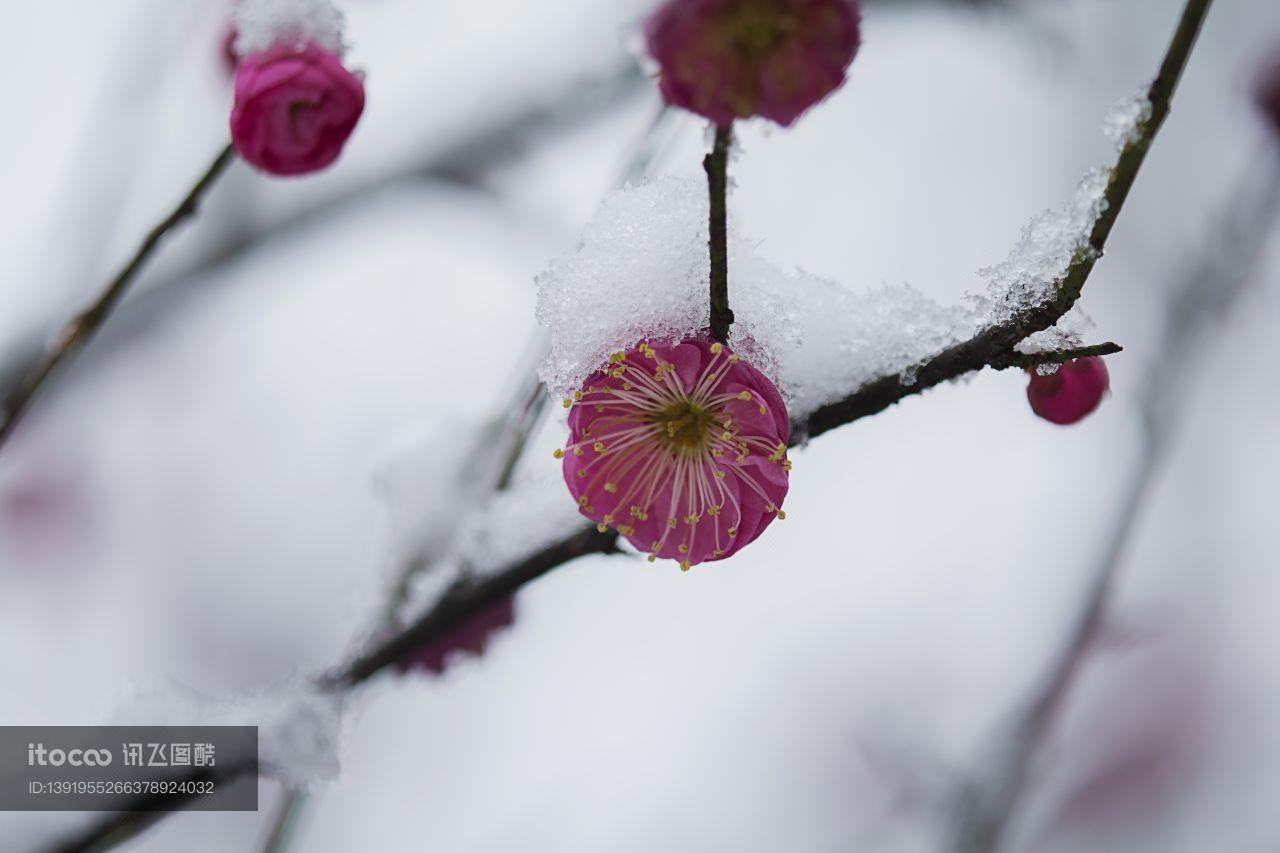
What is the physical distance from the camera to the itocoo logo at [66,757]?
0.95 metres

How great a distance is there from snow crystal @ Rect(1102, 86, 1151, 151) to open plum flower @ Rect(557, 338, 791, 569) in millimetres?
274

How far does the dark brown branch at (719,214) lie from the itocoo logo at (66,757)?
80 cm

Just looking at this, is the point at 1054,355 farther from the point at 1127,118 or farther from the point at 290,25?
the point at 290,25

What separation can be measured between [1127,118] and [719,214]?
0.29m

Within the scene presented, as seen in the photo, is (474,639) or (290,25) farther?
(474,639)

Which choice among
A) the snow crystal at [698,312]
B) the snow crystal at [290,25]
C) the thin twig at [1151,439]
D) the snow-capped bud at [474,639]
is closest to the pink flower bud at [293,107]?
the snow crystal at [290,25]

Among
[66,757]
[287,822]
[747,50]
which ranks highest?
[747,50]

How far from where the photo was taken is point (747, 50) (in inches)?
19.3

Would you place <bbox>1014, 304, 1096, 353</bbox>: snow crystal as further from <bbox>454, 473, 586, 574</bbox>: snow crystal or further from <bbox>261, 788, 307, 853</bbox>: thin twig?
<bbox>261, 788, 307, 853</bbox>: thin twig

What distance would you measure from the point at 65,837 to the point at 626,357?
25.8 inches

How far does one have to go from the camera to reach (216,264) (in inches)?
64.4

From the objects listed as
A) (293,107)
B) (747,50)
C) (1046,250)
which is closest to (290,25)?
(293,107)

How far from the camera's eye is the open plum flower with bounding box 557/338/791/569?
0.69 m

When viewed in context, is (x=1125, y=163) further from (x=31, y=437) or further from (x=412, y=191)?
(x=31, y=437)
